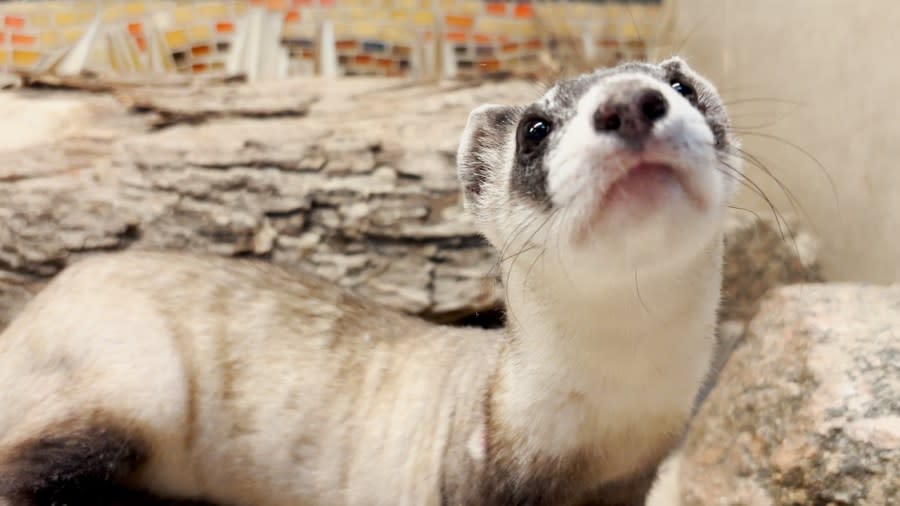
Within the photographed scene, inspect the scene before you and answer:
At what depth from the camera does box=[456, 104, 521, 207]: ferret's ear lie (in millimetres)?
1926

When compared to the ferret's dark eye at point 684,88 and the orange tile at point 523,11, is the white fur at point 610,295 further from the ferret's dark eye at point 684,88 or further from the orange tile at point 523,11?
the orange tile at point 523,11

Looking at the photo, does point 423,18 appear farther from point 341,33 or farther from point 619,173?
point 619,173

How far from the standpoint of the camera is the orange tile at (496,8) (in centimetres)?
401

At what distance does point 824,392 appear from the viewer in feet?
6.29

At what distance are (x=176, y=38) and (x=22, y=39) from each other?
60cm

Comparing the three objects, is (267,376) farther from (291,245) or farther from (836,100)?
(836,100)

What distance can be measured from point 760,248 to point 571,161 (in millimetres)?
1988

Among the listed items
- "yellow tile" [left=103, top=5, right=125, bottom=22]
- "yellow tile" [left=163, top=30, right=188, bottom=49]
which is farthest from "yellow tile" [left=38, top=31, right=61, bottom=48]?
"yellow tile" [left=163, top=30, right=188, bottom=49]

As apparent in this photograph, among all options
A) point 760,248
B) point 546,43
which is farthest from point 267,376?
point 546,43

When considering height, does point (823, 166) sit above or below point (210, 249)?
above

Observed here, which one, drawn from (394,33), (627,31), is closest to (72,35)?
(394,33)

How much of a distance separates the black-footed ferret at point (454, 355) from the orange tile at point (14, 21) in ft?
5.03

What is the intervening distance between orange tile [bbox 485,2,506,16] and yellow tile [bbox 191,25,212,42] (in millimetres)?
1308

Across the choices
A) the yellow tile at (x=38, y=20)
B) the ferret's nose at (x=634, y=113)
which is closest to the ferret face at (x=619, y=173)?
the ferret's nose at (x=634, y=113)
